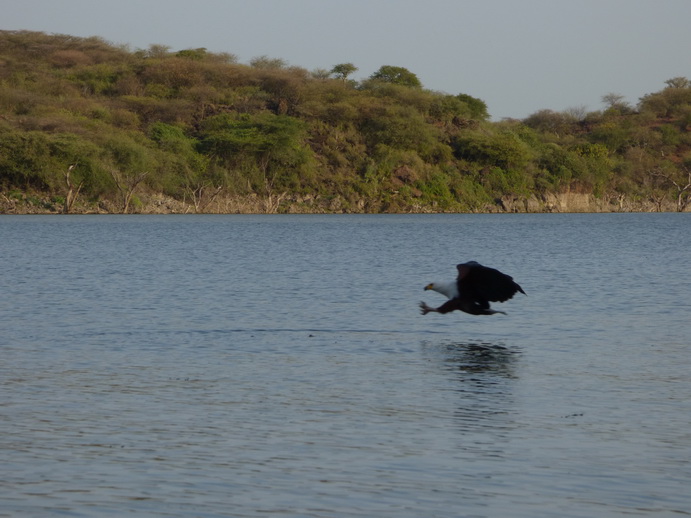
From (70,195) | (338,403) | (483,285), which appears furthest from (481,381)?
(70,195)

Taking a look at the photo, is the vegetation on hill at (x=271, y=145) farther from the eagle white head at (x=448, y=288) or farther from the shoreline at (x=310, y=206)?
the eagle white head at (x=448, y=288)

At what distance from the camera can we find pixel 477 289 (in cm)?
1330

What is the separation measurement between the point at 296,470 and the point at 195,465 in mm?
718

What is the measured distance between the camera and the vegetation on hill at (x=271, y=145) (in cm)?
7931

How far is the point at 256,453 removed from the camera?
26.2ft

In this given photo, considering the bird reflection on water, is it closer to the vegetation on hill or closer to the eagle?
the eagle

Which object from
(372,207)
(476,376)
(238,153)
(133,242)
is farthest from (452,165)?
(476,376)

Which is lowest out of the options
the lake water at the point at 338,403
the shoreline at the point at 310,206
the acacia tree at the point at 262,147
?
the lake water at the point at 338,403

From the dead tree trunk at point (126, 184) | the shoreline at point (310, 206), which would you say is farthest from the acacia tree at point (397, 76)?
the dead tree trunk at point (126, 184)

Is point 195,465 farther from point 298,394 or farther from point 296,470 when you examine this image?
point 298,394

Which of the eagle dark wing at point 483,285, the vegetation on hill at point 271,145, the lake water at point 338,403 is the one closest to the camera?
the lake water at point 338,403

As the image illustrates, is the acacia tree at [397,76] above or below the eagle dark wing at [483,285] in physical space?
above

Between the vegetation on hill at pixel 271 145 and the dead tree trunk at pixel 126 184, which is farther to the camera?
the vegetation on hill at pixel 271 145

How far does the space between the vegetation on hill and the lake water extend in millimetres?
58739
